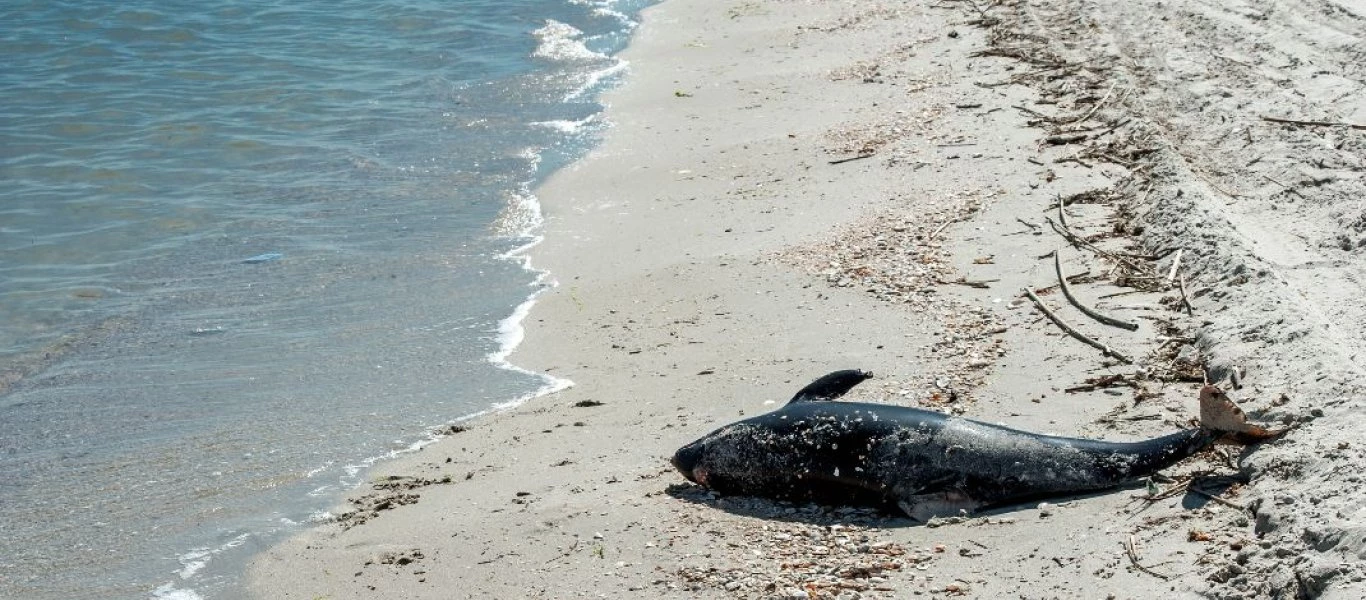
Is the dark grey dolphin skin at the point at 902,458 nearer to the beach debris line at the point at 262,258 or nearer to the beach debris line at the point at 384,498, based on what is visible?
the beach debris line at the point at 384,498

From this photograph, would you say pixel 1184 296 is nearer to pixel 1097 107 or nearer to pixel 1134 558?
pixel 1134 558

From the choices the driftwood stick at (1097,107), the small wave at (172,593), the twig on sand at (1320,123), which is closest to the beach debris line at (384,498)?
the small wave at (172,593)

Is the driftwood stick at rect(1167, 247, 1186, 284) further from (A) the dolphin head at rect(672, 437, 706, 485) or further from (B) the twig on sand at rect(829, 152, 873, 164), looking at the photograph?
(B) the twig on sand at rect(829, 152, 873, 164)

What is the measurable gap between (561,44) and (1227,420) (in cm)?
1230

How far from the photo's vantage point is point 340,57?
15633 millimetres

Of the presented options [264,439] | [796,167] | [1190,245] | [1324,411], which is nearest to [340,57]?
[796,167]

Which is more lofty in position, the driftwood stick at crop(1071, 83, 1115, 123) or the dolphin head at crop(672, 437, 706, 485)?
the driftwood stick at crop(1071, 83, 1115, 123)

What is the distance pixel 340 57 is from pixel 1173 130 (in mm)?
9818

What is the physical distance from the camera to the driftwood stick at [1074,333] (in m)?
6.04

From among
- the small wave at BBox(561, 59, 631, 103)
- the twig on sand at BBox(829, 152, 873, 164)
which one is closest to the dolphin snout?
the twig on sand at BBox(829, 152, 873, 164)

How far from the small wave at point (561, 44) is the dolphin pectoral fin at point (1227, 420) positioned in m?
11.3

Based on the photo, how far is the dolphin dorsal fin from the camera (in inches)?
226

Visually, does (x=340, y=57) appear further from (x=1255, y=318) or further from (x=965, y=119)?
(x=1255, y=318)

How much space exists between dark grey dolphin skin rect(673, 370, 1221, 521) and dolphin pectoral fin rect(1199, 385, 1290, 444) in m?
0.06
